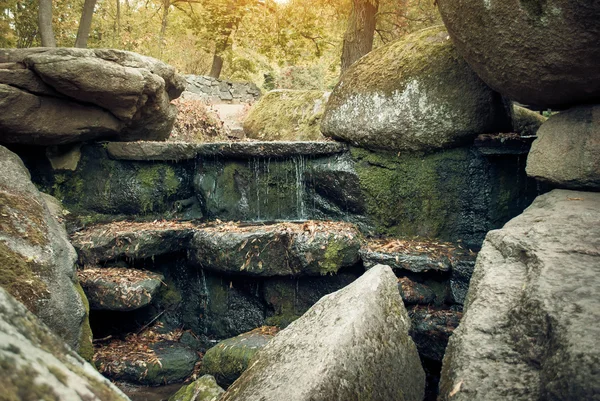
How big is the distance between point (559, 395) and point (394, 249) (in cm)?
343

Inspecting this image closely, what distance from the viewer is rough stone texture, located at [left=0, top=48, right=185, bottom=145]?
5.24m

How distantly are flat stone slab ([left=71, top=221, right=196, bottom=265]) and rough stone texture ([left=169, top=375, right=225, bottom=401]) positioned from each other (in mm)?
1961

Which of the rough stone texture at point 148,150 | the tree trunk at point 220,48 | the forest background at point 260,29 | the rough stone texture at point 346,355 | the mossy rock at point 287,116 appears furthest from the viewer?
the tree trunk at point 220,48

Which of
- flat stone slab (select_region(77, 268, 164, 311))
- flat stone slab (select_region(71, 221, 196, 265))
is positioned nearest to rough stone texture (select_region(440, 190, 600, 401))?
flat stone slab (select_region(77, 268, 164, 311))

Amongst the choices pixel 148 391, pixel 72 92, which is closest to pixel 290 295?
pixel 148 391

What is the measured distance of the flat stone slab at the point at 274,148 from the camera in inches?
233

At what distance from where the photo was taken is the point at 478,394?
1989mm

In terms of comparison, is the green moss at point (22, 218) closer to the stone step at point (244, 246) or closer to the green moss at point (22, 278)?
the green moss at point (22, 278)

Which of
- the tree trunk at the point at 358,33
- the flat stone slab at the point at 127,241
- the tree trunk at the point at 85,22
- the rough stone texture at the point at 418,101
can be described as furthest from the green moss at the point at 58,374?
the tree trunk at the point at 85,22

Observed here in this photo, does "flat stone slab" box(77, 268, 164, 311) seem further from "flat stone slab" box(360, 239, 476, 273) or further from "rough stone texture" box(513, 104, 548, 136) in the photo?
"rough stone texture" box(513, 104, 548, 136)

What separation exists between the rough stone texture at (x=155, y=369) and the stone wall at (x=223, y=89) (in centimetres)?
1696

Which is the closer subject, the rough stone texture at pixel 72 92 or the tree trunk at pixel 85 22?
the rough stone texture at pixel 72 92

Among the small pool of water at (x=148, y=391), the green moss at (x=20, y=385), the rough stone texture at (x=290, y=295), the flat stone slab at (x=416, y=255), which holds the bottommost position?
the small pool of water at (x=148, y=391)

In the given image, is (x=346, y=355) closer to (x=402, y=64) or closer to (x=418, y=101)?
(x=418, y=101)
